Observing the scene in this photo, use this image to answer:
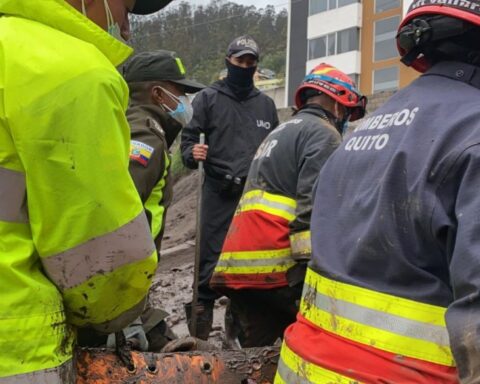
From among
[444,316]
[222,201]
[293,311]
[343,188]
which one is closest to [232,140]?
[222,201]

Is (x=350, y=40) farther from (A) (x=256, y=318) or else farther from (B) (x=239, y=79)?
(A) (x=256, y=318)

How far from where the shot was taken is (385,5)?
116ft

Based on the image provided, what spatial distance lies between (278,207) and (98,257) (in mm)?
1961

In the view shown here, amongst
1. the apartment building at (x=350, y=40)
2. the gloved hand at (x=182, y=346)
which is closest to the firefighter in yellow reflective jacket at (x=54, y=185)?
the gloved hand at (x=182, y=346)

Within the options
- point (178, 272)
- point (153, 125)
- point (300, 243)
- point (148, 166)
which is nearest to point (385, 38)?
point (178, 272)

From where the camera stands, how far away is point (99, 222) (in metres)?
1.65

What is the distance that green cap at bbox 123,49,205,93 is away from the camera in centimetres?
362

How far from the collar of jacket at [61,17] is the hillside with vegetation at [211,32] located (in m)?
41.0

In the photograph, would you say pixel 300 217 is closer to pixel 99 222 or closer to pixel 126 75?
pixel 126 75

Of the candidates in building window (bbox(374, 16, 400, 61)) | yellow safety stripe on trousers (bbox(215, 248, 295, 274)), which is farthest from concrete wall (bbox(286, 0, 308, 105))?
yellow safety stripe on trousers (bbox(215, 248, 295, 274))

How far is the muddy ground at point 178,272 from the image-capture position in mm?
5734

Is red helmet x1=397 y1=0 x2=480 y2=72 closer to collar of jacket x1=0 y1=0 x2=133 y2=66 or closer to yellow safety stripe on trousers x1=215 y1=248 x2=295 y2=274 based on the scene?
collar of jacket x1=0 y1=0 x2=133 y2=66

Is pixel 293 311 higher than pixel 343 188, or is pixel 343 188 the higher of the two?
pixel 343 188

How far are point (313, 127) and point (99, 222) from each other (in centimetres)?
214
